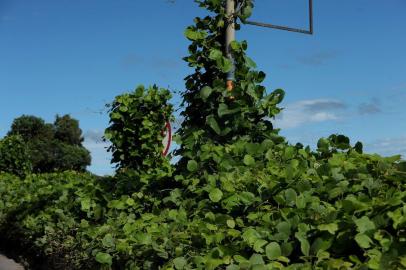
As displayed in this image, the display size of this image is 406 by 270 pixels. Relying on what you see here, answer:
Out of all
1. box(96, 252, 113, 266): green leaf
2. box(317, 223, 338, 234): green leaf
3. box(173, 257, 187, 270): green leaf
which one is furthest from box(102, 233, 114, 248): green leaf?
box(317, 223, 338, 234): green leaf

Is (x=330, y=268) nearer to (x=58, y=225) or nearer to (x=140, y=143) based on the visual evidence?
(x=58, y=225)

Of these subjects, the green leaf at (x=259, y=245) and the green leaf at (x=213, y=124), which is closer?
the green leaf at (x=259, y=245)

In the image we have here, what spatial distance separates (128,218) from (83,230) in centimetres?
85

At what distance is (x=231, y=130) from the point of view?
4.27 m

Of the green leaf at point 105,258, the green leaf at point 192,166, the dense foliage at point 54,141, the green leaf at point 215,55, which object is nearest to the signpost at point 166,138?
the green leaf at point 215,55

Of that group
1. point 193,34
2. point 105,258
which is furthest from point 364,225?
point 193,34

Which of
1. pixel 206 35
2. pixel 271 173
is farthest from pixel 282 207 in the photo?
pixel 206 35

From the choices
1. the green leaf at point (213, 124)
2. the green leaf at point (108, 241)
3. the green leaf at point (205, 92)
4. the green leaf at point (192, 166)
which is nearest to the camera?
the green leaf at point (108, 241)

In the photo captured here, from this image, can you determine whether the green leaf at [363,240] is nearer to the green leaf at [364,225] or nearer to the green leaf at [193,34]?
the green leaf at [364,225]

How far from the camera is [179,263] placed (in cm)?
274

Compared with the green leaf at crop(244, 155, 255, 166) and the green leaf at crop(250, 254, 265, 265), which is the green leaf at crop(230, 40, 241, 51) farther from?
the green leaf at crop(250, 254, 265, 265)

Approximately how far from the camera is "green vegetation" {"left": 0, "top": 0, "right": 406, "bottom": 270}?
246 centimetres

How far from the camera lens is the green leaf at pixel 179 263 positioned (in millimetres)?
2725

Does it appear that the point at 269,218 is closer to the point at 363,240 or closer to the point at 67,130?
the point at 363,240
